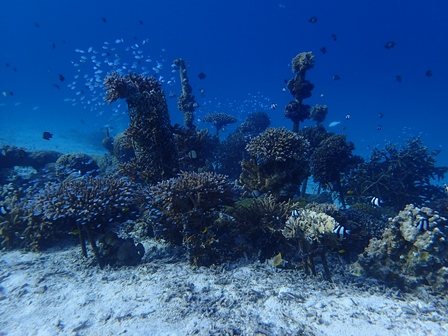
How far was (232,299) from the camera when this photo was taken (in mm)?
4688

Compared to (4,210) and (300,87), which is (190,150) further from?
(300,87)

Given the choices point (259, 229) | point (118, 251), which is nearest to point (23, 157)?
point (118, 251)

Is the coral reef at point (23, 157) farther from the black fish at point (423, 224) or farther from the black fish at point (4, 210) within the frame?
the black fish at point (423, 224)

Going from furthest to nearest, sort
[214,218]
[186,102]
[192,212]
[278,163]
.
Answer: [186,102] < [278,163] < [214,218] < [192,212]

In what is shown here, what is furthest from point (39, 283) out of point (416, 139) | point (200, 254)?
point (416, 139)

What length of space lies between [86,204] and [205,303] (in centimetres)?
371

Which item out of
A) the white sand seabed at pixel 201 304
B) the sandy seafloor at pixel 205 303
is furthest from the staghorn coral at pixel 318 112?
the white sand seabed at pixel 201 304

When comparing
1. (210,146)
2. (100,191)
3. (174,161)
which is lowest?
(100,191)

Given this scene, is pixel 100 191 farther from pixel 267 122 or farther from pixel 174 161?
pixel 267 122

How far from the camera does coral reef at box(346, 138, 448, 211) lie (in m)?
11.9

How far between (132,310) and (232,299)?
5.73 ft

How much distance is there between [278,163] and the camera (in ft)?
27.7

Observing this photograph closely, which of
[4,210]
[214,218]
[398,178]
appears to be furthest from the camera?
[398,178]

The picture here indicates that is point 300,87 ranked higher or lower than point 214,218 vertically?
higher
